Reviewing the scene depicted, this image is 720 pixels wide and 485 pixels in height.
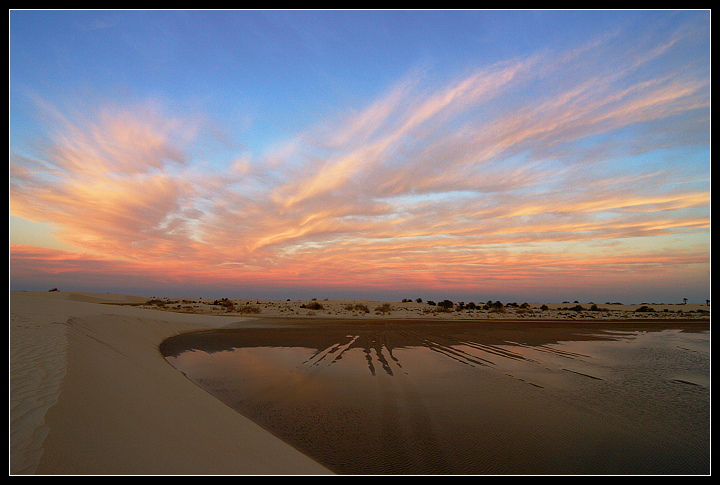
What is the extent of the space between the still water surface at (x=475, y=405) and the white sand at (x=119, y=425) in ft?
2.37

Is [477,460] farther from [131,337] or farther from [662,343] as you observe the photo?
[662,343]

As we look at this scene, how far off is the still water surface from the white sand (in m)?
0.72

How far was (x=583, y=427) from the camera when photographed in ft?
21.1

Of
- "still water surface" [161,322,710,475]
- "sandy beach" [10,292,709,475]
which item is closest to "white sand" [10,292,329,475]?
"sandy beach" [10,292,709,475]

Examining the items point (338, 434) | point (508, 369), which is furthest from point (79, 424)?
point (508, 369)

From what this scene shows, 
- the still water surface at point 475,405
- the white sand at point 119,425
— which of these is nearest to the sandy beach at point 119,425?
the white sand at point 119,425

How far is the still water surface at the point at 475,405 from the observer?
17.3 ft

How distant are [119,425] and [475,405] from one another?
6608mm

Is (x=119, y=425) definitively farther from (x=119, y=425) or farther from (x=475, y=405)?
(x=475, y=405)

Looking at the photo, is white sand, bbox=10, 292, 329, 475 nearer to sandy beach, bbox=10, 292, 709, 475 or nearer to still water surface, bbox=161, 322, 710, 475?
sandy beach, bbox=10, 292, 709, 475

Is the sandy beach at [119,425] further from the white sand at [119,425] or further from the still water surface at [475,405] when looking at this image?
the still water surface at [475,405]

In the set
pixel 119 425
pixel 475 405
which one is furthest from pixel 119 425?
pixel 475 405

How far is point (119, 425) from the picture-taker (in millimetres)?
5133

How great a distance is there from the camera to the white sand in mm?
4145
